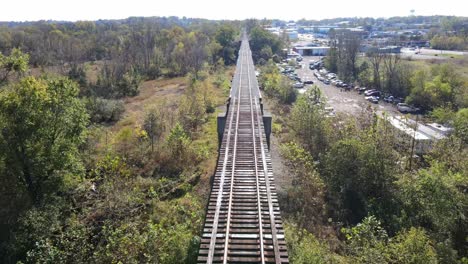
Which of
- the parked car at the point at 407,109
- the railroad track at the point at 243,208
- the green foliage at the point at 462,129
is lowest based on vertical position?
the parked car at the point at 407,109

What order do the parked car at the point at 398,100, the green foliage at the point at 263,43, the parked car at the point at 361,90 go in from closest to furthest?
the parked car at the point at 398,100, the parked car at the point at 361,90, the green foliage at the point at 263,43

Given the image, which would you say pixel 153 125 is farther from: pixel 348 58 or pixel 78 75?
pixel 348 58

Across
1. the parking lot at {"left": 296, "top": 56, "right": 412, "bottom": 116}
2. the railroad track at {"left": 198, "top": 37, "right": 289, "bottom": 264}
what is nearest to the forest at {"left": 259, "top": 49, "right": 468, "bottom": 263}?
the railroad track at {"left": 198, "top": 37, "right": 289, "bottom": 264}

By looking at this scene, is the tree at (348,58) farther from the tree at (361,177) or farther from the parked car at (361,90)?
the tree at (361,177)

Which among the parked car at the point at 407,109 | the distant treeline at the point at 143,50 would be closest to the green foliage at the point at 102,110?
the distant treeline at the point at 143,50

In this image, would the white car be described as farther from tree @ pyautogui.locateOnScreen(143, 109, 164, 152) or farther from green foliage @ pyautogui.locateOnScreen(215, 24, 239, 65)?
tree @ pyautogui.locateOnScreen(143, 109, 164, 152)

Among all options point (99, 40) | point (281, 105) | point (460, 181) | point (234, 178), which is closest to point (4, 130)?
point (234, 178)

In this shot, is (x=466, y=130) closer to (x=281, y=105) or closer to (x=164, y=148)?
(x=281, y=105)
